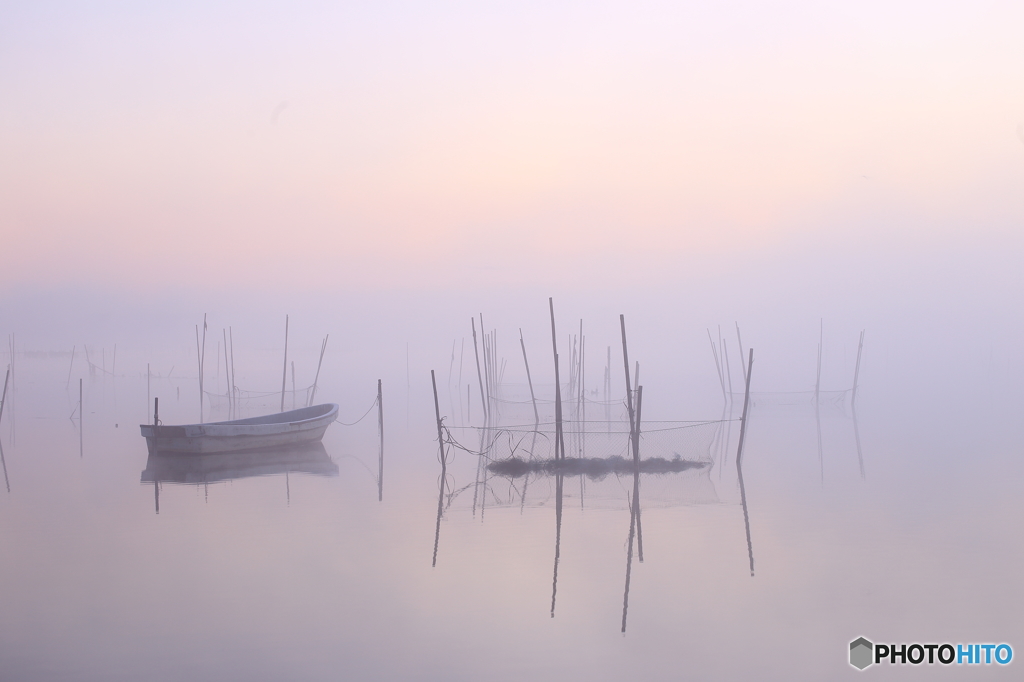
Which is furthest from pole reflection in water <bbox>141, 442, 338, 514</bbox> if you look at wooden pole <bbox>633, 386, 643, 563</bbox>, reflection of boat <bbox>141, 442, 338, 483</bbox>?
wooden pole <bbox>633, 386, 643, 563</bbox>

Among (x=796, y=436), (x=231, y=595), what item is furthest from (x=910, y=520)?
(x=796, y=436)

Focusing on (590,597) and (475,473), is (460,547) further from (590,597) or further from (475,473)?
(475,473)

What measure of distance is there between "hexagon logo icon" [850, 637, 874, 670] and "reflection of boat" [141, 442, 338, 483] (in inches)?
335

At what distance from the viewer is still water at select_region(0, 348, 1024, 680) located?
5223 millimetres

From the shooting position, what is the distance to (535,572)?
7023 mm

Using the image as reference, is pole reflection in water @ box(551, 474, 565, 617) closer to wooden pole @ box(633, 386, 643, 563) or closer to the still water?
the still water

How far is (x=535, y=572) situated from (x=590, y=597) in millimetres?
734

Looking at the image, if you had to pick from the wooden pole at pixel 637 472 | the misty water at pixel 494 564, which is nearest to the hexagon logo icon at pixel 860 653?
the misty water at pixel 494 564

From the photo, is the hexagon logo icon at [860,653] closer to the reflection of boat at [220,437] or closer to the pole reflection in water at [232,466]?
the pole reflection in water at [232,466]

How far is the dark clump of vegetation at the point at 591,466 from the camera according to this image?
470 inches

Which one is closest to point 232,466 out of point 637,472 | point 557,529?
point 637,472

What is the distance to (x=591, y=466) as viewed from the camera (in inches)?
472

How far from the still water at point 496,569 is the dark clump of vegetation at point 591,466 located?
6.9 inches

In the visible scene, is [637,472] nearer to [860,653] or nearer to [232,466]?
[232,466]
